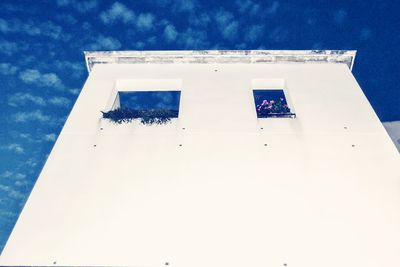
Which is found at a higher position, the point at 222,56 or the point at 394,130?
the point at 222,56

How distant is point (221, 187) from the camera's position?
8.28 meters

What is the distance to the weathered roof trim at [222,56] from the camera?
12.2 metres

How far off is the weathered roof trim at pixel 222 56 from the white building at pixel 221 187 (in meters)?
1.13

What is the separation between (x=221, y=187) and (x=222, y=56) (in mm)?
5622

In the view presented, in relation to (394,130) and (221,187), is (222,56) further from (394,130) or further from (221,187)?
(394,130)

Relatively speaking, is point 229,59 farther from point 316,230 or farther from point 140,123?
Answer: point 316,230

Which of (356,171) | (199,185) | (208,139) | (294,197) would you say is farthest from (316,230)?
(208,139)

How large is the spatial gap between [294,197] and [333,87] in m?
4.87

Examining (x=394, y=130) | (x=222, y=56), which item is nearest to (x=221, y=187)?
(x=222, y=56)

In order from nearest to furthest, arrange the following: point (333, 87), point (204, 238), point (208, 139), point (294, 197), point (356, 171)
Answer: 1. point (204, 238)
2. point (294, 197)
3. point (356, 171)
4. point (208, 139)
5. point (333, 87)

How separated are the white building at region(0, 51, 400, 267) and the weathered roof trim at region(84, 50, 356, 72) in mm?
1131

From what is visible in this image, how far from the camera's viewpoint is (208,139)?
945 centimetres

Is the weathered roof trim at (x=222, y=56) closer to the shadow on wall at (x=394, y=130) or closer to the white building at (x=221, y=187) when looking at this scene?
the white building at (x=221, y=187)

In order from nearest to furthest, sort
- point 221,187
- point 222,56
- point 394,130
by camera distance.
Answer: point 221,187, point 222,56, point 394,130
